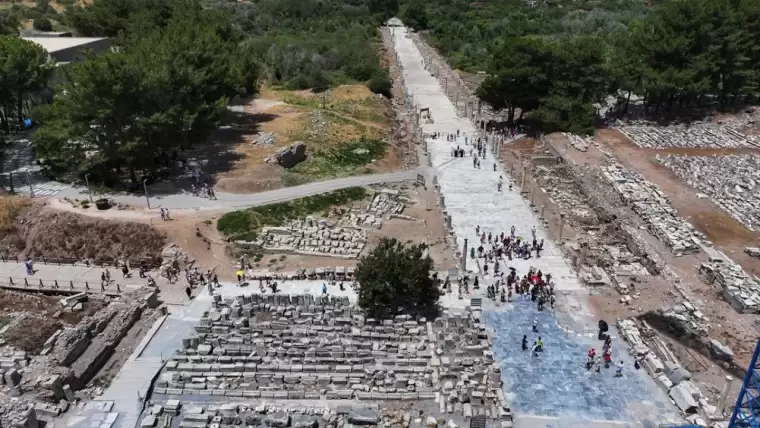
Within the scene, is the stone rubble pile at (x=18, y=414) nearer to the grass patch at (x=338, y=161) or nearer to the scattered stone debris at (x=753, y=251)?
the grass patch at (x=338, y=161)

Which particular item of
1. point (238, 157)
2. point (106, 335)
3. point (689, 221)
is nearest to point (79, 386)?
point (106, 335)

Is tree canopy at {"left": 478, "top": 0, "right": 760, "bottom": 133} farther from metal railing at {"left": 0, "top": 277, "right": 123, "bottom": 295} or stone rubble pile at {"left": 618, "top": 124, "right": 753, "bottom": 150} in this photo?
metal railing at {"left": 0, "top": 277, "right": 123, "bottom": 295}

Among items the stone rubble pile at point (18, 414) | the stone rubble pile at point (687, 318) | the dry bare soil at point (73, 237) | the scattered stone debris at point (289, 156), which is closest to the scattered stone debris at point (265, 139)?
the scattered stone debris at point (289, 156)

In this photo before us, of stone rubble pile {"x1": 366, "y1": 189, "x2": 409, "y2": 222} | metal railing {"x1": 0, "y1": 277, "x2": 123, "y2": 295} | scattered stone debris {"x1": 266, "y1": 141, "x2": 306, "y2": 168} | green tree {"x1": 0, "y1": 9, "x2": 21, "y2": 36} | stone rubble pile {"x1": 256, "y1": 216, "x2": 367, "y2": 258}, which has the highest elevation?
green tree {"x1": 0, "y1": 9, "x2": 21, "y2": 36}

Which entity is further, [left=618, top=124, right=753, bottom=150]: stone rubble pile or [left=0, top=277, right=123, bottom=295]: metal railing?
[left=618, top=124, right=753, bottom=150]: stone rubble pile

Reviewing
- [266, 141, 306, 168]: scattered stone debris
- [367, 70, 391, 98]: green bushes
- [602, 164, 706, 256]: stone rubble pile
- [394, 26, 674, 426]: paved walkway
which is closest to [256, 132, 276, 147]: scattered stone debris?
[266, 141, 306, 168]: scattered stone debris

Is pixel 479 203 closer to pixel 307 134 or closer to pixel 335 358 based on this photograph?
pixel 307 134

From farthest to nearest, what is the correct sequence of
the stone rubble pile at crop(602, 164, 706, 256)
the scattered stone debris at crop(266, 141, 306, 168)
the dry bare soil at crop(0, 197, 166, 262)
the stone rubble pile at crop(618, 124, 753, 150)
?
1. the stone rubble pile at crop(618, 124, 753, 150)
2. the scattered stone debris at crop(266, 141, 306, 168)
3. the stone rubble pile at crop(602, 164, 706, 256)
4. the dry bare soil at crop(0, 197, 166, 262)
